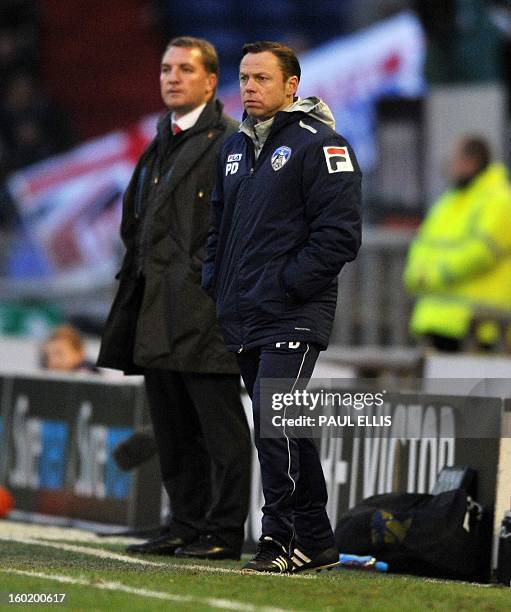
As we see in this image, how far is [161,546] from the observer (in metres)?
8.09

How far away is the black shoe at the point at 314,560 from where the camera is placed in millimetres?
7082

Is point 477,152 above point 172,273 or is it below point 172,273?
above

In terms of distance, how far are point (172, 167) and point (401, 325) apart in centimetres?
621

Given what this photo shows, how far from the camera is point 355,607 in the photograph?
6.16 meters

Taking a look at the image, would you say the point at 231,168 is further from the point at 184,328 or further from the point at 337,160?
the point at 184,328

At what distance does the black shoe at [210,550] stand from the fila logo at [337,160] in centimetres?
184

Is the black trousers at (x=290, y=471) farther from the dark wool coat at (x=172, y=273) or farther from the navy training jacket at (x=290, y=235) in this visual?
the dark wool coat at (x=172, y=273)

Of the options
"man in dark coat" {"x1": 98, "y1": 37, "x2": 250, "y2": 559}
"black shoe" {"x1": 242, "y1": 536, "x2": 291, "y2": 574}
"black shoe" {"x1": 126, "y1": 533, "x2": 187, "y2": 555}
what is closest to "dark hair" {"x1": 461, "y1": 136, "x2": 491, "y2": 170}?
"man in dark coat" {"x1": 98, "y1": 37, "x2": 250, "y2": 559}

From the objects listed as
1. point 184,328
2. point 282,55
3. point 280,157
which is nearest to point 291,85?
point 282,55

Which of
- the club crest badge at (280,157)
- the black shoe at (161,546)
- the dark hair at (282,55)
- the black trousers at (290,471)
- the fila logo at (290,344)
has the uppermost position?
the dark hair at (282,55)

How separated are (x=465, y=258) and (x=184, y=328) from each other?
4402mm

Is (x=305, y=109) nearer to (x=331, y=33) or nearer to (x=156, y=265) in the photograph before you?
(x=156, y=265)

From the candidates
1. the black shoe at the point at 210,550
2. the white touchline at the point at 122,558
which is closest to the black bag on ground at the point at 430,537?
the black shoe at the point at 210,550

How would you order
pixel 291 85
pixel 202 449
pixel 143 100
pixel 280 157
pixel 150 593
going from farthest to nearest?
pixel 143 100 < pixel 202 449 < pixel 291 85 < pixel 280 157 < pixel 150 593
